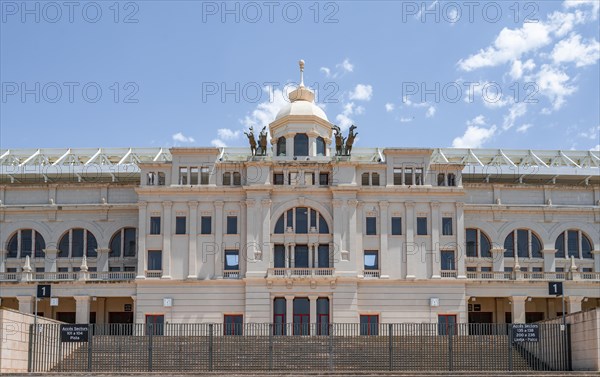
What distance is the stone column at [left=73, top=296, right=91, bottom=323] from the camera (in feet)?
238

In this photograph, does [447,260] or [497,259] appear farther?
[497,259]

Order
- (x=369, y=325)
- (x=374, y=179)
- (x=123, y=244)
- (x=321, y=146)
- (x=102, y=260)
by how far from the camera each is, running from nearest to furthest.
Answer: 1. (x=369, y=325)
2. (x=374, y=179)
3. (x=321, y=146)
4. (x=102, y=260)
5. (x=123, y=244)

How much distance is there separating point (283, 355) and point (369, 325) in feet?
34.1

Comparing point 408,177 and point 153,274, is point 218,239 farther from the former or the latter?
point 408,177

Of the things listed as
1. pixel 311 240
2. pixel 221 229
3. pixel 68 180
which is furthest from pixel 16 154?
pixel 311 240

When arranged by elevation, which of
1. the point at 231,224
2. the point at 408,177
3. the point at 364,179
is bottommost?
the point at 231,224

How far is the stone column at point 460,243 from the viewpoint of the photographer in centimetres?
7256

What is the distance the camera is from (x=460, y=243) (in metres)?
72.9

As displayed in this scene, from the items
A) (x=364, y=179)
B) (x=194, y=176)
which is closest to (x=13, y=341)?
(x=194, y=176)

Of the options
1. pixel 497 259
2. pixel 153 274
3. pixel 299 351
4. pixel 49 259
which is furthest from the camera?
pixel 49 259

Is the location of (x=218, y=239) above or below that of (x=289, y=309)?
above

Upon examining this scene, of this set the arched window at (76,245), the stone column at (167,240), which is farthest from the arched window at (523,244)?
the arched window at (76,245)

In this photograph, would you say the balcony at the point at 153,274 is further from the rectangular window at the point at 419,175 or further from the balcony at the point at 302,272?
the rectangular window at the point at 419,175

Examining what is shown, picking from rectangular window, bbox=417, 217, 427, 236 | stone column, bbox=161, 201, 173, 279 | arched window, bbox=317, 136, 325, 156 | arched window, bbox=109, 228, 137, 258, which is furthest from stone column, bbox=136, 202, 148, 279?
rectangular window, bbox=417, 217, 427, 236
